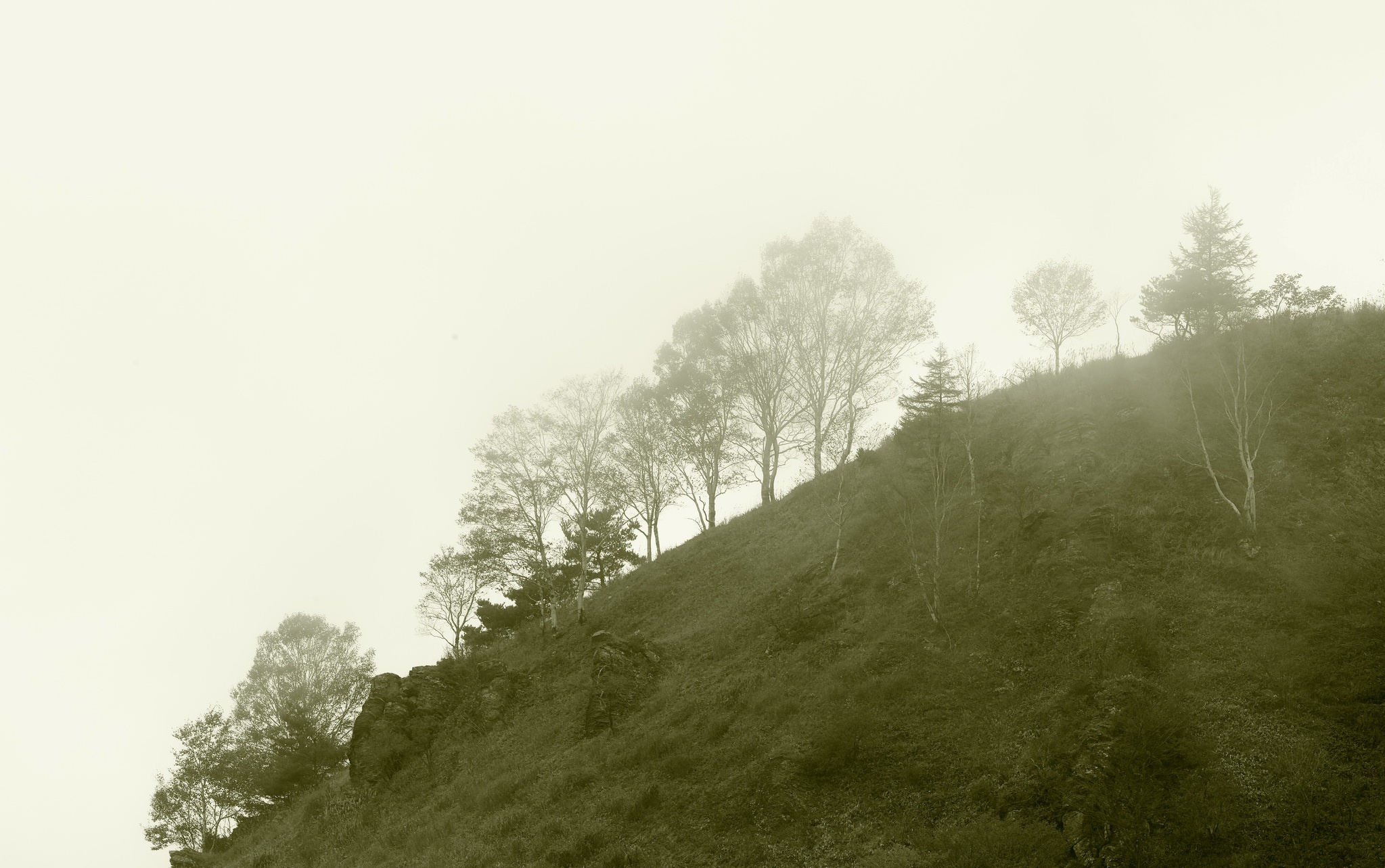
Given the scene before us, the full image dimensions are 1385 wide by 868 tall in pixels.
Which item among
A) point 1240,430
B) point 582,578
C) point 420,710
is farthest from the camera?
point 582,578

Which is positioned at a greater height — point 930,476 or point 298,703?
point 930,476

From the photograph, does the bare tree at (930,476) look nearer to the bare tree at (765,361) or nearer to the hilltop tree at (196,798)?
the bare tree at (765,361)

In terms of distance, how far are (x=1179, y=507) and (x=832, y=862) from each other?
13.5 metres

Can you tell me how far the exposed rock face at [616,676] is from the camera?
22.9 m

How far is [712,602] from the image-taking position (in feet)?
95.8

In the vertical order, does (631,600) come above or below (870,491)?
below

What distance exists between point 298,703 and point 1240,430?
4511cm

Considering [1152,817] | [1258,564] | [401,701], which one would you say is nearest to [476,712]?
[401,701]

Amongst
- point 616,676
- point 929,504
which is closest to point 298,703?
point 616,676

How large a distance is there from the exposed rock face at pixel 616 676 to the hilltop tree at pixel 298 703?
20.5 metres

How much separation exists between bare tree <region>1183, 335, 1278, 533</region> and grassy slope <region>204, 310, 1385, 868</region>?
0.43 metres

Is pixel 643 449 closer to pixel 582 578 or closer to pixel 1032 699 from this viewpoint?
pixel 582 578

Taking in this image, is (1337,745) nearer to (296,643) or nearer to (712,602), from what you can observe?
(712,602)

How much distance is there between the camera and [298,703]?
40.3 m
